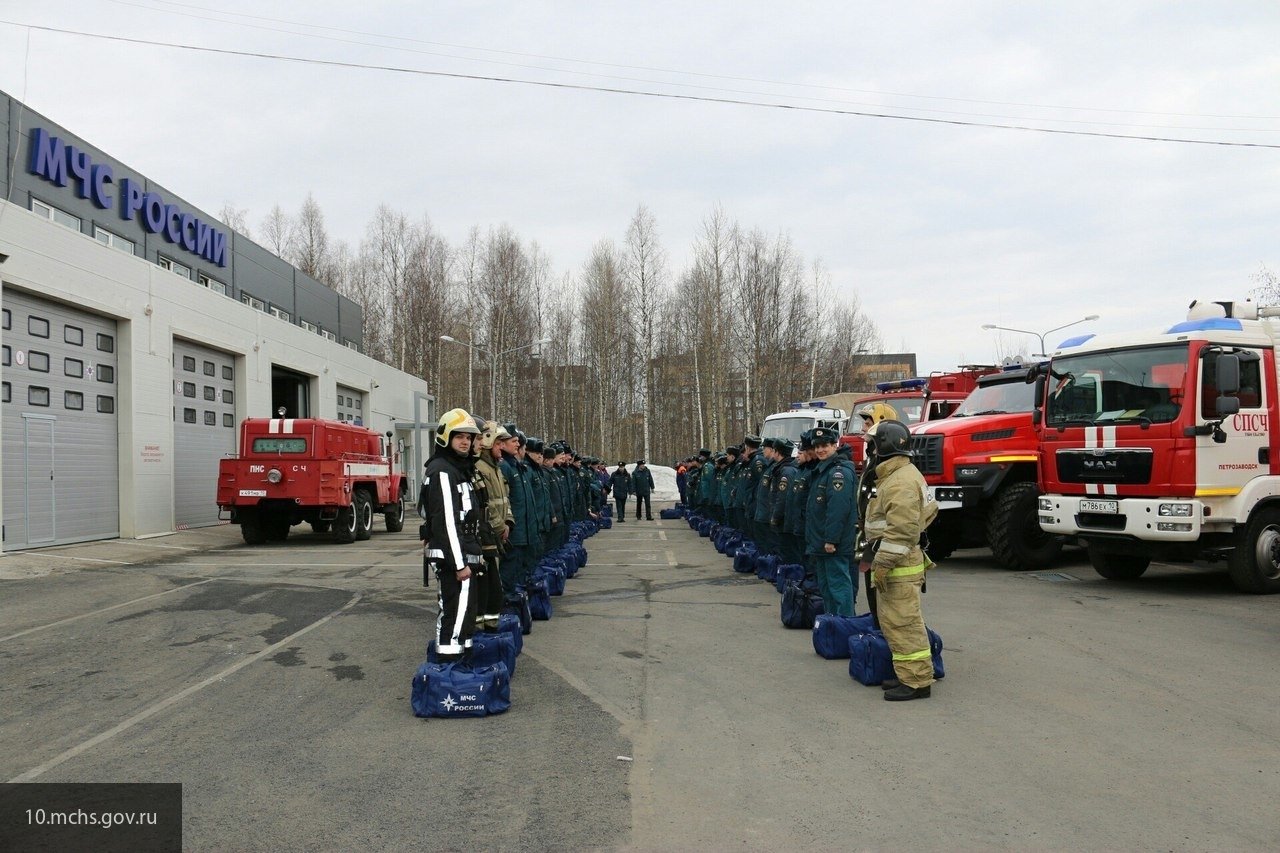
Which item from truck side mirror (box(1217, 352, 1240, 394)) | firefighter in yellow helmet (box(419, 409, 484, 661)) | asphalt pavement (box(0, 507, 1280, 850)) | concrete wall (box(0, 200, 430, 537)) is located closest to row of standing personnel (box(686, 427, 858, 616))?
asphalt pavement (box(0, 507, 1280, 850))

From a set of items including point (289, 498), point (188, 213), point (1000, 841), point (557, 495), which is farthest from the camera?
point (188, 213)

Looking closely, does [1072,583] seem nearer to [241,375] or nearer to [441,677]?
[441,677]

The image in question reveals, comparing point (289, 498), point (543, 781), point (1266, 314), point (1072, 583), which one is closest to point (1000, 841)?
point (543, 781)

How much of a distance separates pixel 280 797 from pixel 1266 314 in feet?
41.7

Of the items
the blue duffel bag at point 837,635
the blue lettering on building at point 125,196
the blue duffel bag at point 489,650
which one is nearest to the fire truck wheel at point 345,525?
the blue lettering on building at point 125,196

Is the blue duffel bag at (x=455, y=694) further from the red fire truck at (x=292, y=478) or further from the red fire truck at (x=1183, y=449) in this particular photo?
the red fire truck at (x=292, y=478)

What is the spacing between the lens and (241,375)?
2470 centimetres

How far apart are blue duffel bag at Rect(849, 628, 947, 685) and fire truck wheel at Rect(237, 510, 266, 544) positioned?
15234mm

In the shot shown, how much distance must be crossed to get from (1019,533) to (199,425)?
19.2 meters

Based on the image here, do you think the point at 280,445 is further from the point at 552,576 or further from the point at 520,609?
the point at 520,609

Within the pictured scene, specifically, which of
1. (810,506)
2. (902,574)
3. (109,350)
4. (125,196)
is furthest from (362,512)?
(902,574)

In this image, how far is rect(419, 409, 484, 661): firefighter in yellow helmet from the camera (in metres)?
6.17

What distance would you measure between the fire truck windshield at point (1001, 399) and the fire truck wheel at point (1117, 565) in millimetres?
2607

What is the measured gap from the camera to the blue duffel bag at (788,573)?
35.0 feet
